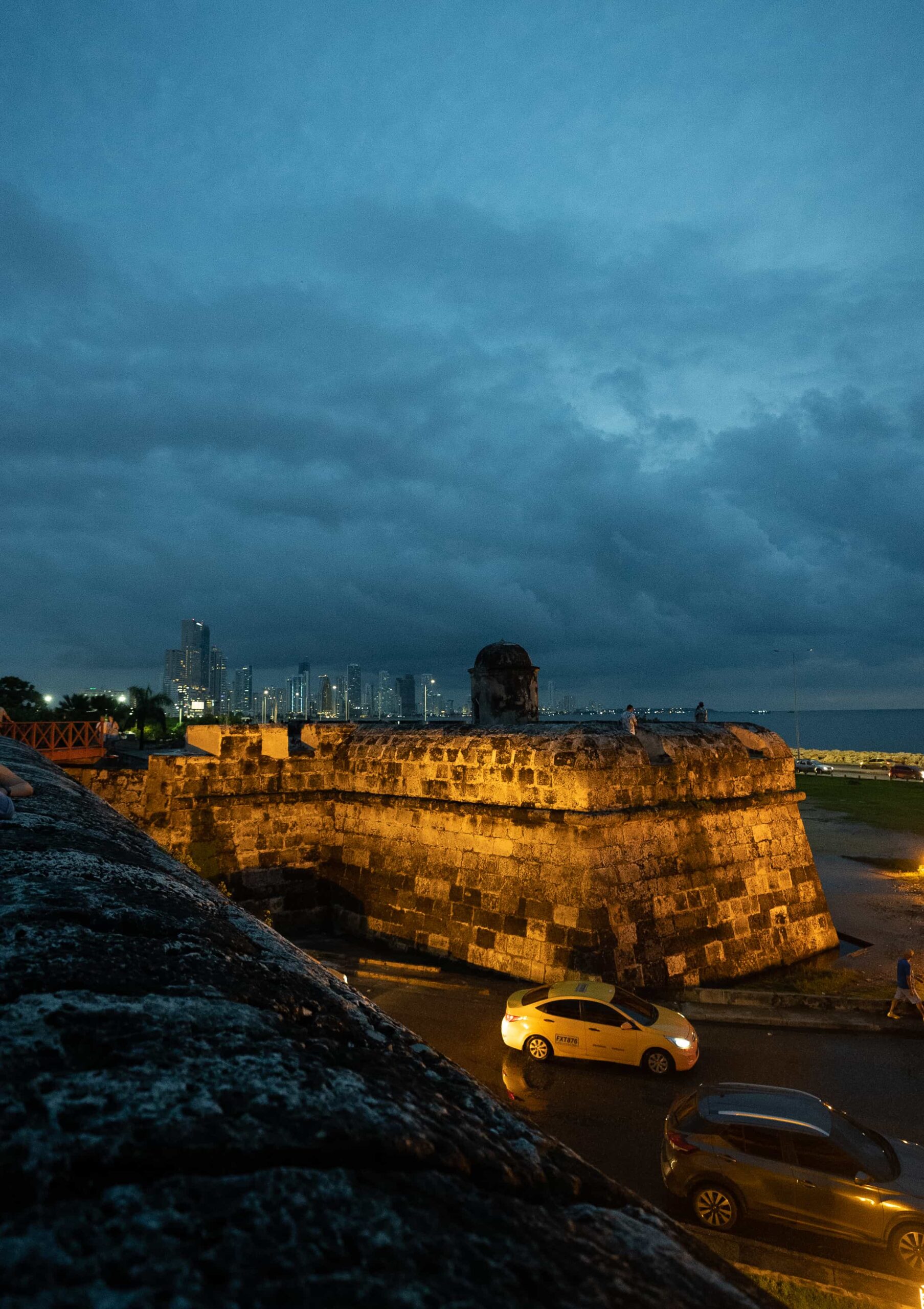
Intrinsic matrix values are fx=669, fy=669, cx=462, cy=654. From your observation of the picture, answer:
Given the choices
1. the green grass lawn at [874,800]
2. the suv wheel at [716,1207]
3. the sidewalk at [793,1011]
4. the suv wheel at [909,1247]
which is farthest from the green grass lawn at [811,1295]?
the green grass lawn at [874,800]

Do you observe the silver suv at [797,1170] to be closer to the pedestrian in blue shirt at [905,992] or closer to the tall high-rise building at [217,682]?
the pedestrian in blue shirt at [905,992]

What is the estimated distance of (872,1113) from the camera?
27.4ft

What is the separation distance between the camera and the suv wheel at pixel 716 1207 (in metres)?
6.33

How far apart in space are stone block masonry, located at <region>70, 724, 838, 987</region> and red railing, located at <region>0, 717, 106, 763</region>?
1.03m

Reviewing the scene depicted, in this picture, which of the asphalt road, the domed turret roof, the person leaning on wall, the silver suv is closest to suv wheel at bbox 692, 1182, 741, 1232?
the silver suv

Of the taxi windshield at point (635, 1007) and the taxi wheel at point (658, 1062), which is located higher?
the taxi windshield at point (635, 1007)

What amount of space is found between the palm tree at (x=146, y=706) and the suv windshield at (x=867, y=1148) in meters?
49.9

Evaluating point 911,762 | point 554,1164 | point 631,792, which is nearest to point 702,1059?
point 631,792

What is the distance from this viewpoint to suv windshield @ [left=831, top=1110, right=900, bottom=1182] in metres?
6.09

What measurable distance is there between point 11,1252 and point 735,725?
1565cm

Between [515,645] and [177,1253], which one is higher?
[515,645]

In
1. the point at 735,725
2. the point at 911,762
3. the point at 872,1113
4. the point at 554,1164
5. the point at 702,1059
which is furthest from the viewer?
the point at 911,762

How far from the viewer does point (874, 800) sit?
3728 cm

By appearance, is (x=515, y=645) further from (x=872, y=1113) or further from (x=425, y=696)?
(x=425, y=696)
